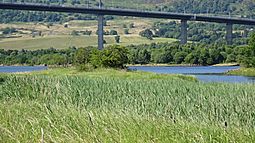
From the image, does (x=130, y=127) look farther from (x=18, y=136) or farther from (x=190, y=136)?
(x=18, y=136)

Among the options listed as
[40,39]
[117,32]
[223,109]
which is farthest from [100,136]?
[117,32]

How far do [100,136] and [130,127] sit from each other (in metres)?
0.47

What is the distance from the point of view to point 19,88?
15.7 m

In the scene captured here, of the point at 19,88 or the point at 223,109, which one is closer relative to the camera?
the point at 223,109

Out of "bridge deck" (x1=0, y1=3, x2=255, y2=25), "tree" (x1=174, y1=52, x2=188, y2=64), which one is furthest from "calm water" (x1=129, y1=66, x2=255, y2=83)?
"tree" (x1=174, y1=52, x2=188, y2=64)

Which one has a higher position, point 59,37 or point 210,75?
point 210,75

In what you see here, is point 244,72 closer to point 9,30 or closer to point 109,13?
point 109,13

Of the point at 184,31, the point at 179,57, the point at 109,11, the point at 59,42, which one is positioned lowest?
the point at 59,42

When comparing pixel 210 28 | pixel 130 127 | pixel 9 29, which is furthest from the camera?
pixel 210 28

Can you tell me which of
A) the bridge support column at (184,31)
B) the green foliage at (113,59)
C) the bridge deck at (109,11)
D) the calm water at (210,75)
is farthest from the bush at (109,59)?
the bridge support column at (184,31)

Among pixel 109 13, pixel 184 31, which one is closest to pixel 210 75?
pixel 184 31

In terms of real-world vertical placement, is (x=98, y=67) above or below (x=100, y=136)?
below

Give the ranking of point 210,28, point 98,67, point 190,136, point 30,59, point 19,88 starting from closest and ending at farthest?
1. point 190,136
2. point 19,88
3. point 98,67
4. point 30,59
5. point 210,28

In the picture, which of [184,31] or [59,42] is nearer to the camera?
[184,31]
